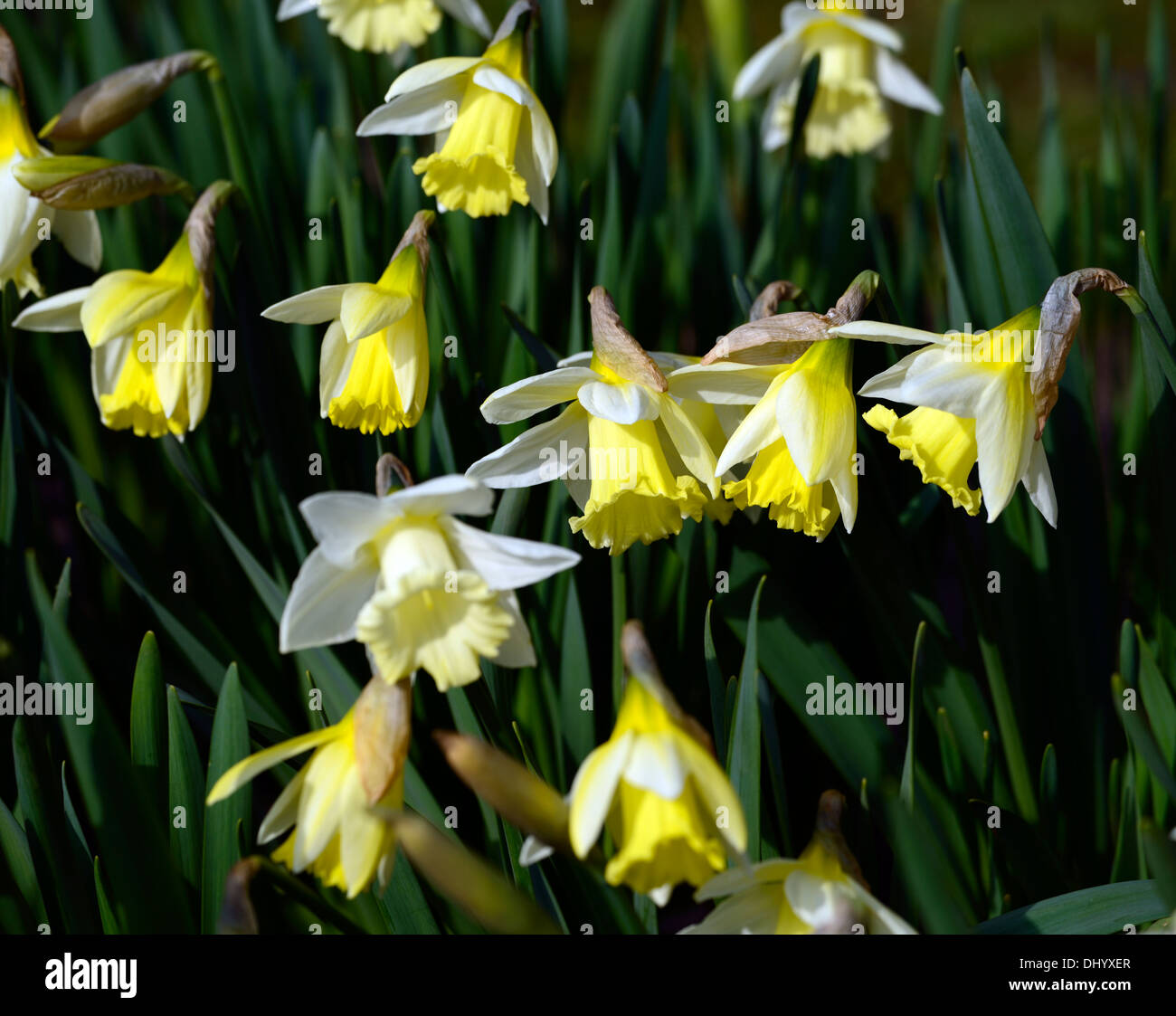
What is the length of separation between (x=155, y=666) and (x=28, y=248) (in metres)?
0.63

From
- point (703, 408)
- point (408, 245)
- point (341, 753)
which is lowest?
point (341, 753)

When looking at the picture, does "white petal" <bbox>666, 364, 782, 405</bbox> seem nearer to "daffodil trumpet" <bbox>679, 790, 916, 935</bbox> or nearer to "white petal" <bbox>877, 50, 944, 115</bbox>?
"daffodil trumpet" <bbox>679, 790, 916, 935</bbox>

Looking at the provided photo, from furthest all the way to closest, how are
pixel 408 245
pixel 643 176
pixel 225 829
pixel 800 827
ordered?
pixel 643 176
pixel 800 827
pixel 408 245
pixel 225 829

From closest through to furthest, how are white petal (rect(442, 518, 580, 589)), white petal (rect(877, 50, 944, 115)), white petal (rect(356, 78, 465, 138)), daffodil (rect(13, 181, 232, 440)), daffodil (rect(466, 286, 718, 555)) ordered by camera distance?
1. white petal (rect(442, 518, 580, 589))
2. daffodil (rect(466, 286, 718, 555))
3. daffodil (rect(13, 181, 232, 440))
4. white petal (rect(356, 78, 465, 138))
5. white petal (rect(877, 50, 944, 115))

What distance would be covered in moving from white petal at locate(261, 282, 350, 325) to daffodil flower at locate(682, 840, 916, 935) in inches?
27.9

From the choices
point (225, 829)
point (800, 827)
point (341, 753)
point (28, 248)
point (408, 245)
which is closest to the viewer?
point (341, 753)

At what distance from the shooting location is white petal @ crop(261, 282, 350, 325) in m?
1.07

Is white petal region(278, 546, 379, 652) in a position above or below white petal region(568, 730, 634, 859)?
above

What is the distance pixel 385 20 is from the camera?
1.58 m

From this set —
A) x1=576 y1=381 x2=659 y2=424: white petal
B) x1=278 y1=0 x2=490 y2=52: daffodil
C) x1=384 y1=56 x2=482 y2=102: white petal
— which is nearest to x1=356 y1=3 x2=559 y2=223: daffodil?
x1=384 y1=56 x2=482 y2=102: white petal

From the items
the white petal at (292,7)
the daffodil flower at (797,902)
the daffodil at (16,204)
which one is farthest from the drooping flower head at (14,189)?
the daffodil flower at (797,902)

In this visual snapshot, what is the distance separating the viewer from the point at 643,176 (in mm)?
1712
